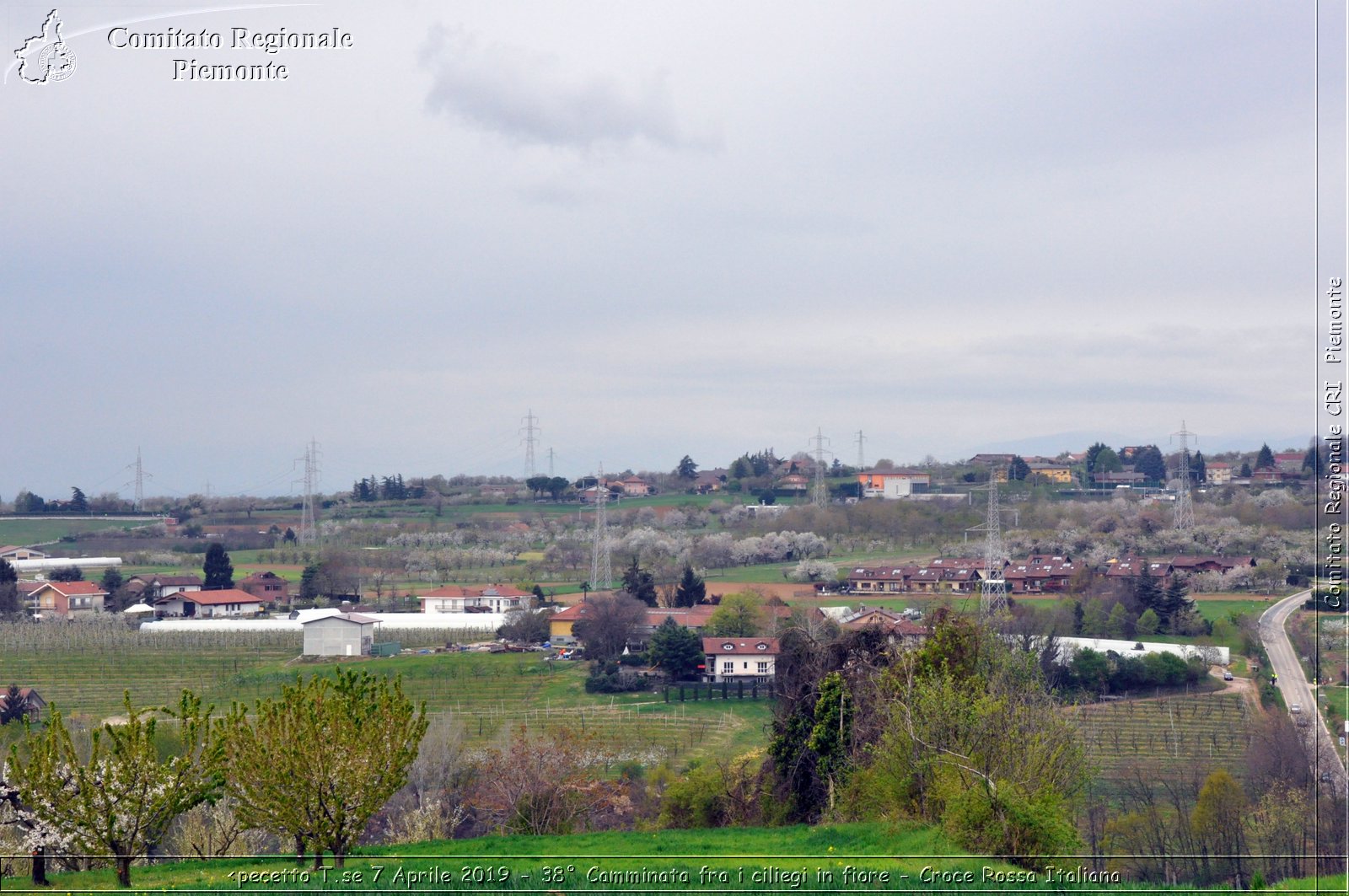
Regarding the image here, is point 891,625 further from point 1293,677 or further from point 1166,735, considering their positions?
point 1293,677

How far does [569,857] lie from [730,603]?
968 inches

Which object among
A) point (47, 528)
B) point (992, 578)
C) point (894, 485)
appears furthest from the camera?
point (894, 485)

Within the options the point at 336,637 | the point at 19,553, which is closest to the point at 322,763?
the point at 336,637

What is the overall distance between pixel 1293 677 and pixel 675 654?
47.6 ft

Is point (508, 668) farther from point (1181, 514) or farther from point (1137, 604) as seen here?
point (1181, 514)

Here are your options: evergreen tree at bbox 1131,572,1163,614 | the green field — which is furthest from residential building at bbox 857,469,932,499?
the green field

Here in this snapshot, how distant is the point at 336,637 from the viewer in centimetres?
3216

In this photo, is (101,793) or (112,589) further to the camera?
(112,589)

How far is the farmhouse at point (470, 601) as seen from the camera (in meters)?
39.3

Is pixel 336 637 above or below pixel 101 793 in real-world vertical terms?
below

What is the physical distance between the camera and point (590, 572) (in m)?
50.3

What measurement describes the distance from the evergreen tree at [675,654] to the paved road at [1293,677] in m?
13.6

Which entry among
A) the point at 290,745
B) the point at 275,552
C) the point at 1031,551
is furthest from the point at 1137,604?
the point at 275,552

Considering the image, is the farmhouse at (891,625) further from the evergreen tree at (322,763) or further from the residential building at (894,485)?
the residential building at (894,485)
